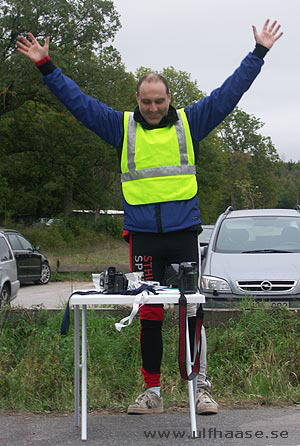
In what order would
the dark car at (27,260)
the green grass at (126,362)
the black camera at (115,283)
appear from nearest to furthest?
1. the black camera at (115,283)
2. the green grass at (126,362)
3. the dark car at (27,260)

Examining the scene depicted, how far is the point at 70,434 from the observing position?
4559 millimetres

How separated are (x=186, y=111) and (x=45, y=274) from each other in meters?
18.5

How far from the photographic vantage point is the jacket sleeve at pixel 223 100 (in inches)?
193

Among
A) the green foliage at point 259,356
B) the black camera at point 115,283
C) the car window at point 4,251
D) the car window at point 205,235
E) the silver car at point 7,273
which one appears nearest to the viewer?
the black camera at point 115,283

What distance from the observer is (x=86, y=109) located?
502 cm

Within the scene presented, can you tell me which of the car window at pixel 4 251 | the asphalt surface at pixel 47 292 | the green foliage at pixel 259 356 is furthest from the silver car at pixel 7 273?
the green foliage at pixel 259 356

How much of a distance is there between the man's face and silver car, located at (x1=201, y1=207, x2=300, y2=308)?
3.18 m

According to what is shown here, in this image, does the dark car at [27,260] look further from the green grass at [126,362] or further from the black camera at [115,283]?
the black camera at [115,283]

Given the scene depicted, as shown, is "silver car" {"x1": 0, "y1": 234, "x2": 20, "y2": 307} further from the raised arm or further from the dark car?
the raised arm

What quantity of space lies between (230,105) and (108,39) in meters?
32.4

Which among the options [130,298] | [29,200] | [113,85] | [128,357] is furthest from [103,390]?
[29,200]

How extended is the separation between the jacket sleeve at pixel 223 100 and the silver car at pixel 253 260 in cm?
300

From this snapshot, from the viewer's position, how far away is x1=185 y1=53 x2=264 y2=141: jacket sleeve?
491 centimetres

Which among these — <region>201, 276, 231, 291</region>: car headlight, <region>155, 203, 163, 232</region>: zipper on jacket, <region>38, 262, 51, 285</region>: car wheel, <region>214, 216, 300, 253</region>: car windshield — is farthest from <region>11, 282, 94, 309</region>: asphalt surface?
<region>155, 203, 163, 232</region>: zipper on jacket
